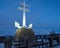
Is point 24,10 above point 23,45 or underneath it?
above

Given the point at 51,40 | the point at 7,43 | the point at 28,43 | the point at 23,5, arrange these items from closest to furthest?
1. the point at 7,43
2. the point at 28,43
3. the point at 51,40
4. the point at 23,5

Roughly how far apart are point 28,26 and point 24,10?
1313 millimetres

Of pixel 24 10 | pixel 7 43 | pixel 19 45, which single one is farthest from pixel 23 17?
pixel 7 43

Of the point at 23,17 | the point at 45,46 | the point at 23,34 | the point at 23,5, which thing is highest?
the point at 23,5

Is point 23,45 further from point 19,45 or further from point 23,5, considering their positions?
point 23,5

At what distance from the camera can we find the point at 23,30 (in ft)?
37.5

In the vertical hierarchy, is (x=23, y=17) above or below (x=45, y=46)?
above

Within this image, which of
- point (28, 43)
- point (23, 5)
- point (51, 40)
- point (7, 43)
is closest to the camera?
point (7, 43)

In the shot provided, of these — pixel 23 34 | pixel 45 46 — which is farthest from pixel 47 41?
pixel 23 34

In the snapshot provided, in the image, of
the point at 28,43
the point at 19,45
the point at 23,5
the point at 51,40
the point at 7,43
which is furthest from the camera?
the point at 23,5

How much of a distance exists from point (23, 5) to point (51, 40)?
14.3 ft

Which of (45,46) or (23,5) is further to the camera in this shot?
(23,5)

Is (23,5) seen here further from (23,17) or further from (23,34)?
(23,34)

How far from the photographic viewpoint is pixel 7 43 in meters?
5.57
